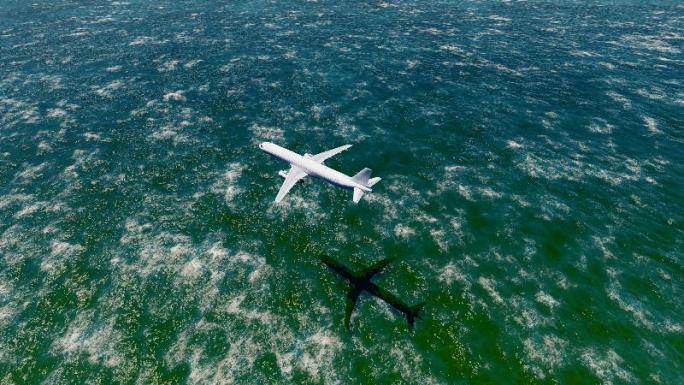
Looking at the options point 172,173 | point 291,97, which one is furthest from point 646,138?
point 172,173

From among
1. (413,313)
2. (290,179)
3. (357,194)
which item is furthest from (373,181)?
(413,313)

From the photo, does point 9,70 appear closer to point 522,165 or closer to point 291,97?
point 291,97

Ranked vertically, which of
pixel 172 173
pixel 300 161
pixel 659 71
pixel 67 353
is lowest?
pixel 67 353

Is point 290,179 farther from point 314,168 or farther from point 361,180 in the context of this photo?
point 361,180

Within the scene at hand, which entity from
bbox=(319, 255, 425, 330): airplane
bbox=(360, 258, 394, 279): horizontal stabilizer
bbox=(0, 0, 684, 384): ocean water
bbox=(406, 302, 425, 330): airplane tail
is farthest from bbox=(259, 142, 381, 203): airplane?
bbox=(406, 302, 425, 330): airplane tail

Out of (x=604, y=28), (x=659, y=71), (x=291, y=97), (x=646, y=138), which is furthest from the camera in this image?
(x=604, y=28)

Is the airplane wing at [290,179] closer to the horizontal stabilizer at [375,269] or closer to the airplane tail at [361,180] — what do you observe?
the airplane tail at [361,180]

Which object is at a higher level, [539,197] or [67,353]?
[539,197]

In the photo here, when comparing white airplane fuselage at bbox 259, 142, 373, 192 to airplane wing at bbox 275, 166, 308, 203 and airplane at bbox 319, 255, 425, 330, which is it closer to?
airplane wing at bbox 275, 166, 308, 203
